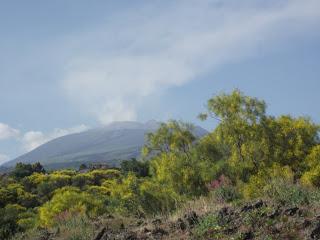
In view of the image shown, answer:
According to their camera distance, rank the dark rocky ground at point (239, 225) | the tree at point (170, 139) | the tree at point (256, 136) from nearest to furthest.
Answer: the dark rocky ground at point (239, 225), the tree at point (256, 136), the tree at point (170, 139)

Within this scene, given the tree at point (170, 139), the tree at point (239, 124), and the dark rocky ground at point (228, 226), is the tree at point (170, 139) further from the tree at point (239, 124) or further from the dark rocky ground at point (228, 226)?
the dark rocky ground at point (228, 226)

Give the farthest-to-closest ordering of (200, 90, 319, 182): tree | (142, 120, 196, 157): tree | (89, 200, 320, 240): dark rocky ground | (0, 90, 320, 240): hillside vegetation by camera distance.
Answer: (142, 120, 196, 157): tree
(200, 90, 319, 182): tree
(0, 90, 320, 240): hillside vegetation
(89, 200, 320, 240): dark rocky ground

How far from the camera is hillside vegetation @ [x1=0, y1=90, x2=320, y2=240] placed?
38.8 ft

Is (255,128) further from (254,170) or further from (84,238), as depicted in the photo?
(84,238)

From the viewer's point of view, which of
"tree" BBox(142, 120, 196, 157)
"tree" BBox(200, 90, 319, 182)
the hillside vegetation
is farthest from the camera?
"tree" BBox(142, 120, 196, 157)

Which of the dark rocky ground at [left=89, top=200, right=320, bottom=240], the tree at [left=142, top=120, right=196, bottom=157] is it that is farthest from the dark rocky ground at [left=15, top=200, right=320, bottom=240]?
the tree at [left=142, top=120, right=196, bottom=157]

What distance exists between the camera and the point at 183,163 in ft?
117

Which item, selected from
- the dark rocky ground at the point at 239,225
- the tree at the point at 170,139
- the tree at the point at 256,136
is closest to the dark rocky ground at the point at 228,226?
the dark rocky ground at the point at 239,225

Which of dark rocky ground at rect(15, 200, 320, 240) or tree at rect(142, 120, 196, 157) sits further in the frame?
tree at rect(142, 120, 196, 157)

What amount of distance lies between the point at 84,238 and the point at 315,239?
6217 millimetres

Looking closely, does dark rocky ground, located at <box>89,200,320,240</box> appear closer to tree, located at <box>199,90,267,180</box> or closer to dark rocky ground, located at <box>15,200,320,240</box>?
dark rocky ground, located at <box>15,200,320,240</box>

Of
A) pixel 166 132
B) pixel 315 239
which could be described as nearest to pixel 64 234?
pixel 315 239

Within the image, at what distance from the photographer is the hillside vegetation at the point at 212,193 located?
11820 mm

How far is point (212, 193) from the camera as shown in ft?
62.8
